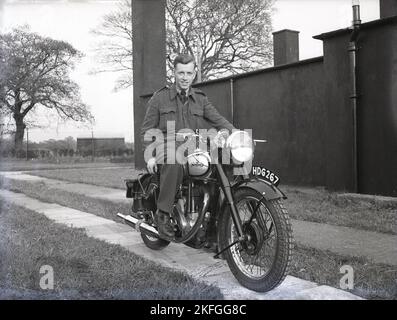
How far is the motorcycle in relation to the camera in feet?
10.3

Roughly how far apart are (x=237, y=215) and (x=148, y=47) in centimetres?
1141

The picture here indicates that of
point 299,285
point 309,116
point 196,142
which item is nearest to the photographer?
point 299,285

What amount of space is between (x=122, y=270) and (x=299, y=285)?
1.37m

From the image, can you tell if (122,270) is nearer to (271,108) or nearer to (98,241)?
(98,241)

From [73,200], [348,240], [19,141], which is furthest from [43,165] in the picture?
[348,240]

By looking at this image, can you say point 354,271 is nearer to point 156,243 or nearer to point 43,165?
point 156,243

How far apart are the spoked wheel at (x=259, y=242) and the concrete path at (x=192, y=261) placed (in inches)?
4.8

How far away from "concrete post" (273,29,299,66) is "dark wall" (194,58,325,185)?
10.9m

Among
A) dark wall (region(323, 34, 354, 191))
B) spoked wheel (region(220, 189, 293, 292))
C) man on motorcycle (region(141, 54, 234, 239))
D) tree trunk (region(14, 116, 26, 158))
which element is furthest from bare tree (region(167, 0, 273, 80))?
spoked wheel (region(220, 189, 293, 292))

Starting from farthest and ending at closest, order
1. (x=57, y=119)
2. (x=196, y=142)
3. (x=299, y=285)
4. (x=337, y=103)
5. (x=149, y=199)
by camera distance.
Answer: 1. (x=57, y=119)
2. (x=337, y=103)
3. (x=149, y=199)
4. (x=196, y=142)
5. (x=299, y=285)

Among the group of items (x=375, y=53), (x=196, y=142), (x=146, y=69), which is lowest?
(x=196, y=142)

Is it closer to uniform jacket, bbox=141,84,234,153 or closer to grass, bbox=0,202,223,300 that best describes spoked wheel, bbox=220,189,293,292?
grass, bbox=0,202,223,300

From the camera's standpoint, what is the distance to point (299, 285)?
11.2 feet

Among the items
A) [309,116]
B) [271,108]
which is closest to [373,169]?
[309,116]
